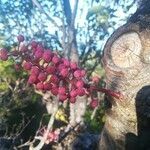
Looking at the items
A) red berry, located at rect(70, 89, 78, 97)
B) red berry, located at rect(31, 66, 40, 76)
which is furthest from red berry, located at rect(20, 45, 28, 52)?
red berry, located at rect(70, 89, 78, 97)

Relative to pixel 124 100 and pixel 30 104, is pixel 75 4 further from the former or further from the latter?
pixel 124 100

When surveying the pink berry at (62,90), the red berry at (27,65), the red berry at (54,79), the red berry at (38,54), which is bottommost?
the pink berry at (62,90)

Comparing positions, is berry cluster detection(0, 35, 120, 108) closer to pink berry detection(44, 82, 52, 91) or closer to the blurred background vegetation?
pink berry detection(44, 82, 52, 91)

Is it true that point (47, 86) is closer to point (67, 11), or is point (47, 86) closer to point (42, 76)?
point (42, 76)

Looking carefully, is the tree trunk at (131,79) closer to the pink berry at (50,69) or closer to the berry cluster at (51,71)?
the berry cluster at (51,71)

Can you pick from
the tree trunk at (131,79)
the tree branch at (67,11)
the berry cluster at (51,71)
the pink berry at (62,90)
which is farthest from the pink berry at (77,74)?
the tree branch at (67,11)

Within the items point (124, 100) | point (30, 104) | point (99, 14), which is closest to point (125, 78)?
point (124, 100)
